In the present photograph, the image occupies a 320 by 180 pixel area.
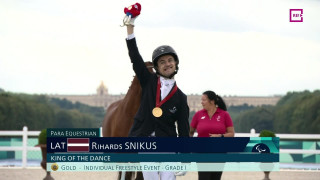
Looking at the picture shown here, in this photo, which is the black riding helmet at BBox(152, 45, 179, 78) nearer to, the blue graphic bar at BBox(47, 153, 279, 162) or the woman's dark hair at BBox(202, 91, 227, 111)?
the blue graphic bar at BBox(47, 153, 279, 162)

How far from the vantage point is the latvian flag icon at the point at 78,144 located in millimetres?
6637

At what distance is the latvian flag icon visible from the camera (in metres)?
6.64

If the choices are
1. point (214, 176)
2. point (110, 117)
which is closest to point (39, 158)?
point (110, 117)

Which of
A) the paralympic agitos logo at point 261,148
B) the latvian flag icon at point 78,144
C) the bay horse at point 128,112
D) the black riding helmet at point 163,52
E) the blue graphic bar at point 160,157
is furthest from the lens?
the bay horse at point 128,112

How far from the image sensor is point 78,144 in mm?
6711

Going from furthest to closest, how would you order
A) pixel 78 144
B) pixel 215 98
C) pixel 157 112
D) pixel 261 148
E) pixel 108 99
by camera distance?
pixel 108 99 → pixel 215 98 → pixel 261 148 → pixel 78 144 → pixel 157 112

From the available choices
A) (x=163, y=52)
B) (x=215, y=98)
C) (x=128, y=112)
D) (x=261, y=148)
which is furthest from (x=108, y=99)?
(x=163, y=52)

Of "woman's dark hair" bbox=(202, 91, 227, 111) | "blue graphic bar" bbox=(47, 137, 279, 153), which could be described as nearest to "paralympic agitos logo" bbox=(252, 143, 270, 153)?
"blue graphic bar" bbox=(47, 137, 279, 153)

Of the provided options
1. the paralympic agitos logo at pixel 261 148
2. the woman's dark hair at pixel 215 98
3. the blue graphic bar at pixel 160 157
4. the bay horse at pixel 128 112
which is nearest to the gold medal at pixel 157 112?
the blue graphic bar at pixel 160 157

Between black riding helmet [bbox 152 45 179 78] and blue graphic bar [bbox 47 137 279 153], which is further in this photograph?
blue graphic bar [bbox 47 137 279 153]

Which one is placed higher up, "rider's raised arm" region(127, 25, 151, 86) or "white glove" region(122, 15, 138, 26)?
"white glove" region(122, 15, 138, 26)

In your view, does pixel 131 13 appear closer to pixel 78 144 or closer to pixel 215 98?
pixel 78 144

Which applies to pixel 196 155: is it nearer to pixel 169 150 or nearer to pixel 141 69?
pixel 169 150

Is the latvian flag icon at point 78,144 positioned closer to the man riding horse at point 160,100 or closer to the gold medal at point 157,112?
the man riding horse at point 160,100
